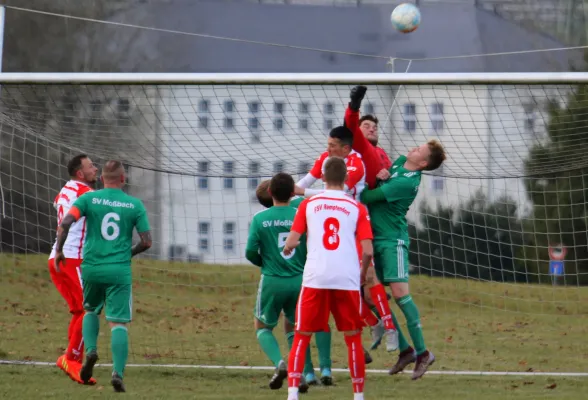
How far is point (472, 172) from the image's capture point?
12.9m

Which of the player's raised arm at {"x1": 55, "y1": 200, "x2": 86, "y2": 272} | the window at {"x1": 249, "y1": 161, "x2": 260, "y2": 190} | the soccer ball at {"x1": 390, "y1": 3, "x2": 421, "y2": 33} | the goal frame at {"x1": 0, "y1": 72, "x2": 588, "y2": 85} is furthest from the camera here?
the window at {"x1": 249, "y1": 161, "x2": 260, "y2": 190}

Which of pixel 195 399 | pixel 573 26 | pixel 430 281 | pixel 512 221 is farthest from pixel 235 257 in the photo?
pixel 573 26

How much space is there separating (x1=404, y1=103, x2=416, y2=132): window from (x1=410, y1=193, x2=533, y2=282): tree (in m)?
2.41

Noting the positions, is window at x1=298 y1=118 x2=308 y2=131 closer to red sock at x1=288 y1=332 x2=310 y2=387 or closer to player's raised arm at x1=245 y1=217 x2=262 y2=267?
player's raised arm at x1=245 y1=217 x2=262 y2=267

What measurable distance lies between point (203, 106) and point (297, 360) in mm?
5242

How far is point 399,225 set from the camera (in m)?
8.86

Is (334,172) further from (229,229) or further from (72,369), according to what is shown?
(229,229)

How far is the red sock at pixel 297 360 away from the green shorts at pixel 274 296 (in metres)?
0.98

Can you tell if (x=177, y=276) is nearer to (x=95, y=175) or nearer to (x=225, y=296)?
(x=225, y=296)

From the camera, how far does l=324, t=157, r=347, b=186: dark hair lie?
715 cm

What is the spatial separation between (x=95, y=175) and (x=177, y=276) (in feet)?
28.3

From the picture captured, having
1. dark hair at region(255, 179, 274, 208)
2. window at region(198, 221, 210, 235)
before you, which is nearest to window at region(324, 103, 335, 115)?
dark hair at region(255, 179, 274, 208)

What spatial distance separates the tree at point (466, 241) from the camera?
1498cm

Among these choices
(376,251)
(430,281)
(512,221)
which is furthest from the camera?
(512,221)
